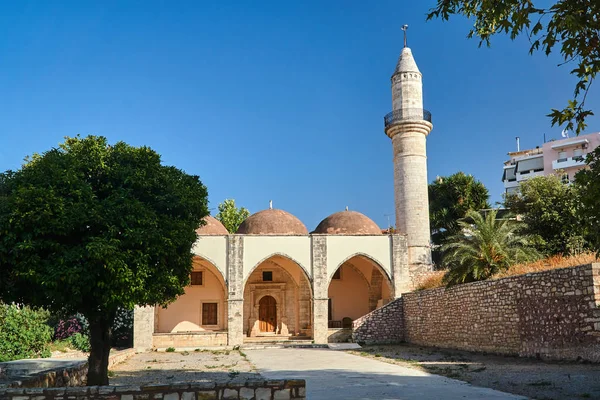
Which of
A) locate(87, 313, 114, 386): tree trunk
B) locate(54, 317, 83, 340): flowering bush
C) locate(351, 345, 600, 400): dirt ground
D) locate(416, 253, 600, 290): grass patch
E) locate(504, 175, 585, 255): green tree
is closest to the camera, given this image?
locate(351, 345, 600, 400): dirt ground

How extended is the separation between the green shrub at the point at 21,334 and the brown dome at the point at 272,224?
11.8 meters

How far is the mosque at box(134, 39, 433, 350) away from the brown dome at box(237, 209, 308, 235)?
0.16ft

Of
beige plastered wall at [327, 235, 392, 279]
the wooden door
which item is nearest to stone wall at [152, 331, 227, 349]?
the wooden door

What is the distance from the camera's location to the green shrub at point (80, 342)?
1984 centimetres

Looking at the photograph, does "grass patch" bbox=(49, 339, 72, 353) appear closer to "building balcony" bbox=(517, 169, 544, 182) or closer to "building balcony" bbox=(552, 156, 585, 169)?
"building balcony" bbox=(552, 156, 585, 169)

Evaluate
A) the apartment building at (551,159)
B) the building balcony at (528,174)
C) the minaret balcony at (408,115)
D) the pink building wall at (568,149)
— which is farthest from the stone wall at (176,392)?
the building balcony at (528,174)

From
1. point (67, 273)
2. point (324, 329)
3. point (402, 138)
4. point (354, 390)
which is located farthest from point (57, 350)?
point (402, 138)

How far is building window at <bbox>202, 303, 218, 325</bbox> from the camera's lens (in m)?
26.9

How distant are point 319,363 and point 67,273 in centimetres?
795

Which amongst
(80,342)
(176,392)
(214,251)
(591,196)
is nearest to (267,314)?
(214,251)

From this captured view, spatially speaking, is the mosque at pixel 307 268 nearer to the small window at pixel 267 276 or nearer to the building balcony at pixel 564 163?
the small window at pixel 267 276

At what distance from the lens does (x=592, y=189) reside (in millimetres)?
5762

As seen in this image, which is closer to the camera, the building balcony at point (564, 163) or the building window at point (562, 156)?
the building balcony at point (564, 163)

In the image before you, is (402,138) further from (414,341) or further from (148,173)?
(148,173)
